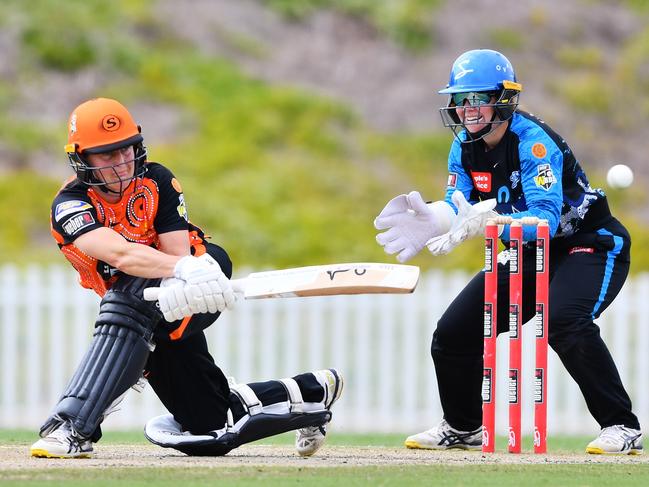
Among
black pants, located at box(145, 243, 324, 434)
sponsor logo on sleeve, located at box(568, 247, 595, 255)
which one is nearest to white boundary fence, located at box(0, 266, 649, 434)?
sponsor logo on sleeve, located at box(568, 247, 595, 255)

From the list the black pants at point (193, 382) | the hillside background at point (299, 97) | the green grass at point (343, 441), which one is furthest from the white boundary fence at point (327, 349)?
the black pants at point (193, 382)

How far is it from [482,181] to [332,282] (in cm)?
95

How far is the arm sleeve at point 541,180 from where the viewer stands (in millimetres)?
4684

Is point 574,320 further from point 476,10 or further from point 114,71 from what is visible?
point 476,10

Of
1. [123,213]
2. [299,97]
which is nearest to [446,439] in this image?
[123,213]

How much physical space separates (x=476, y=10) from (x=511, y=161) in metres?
13.3

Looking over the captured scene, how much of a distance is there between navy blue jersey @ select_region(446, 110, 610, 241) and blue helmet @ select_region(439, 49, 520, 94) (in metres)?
0.16

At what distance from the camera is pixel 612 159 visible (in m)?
15.7

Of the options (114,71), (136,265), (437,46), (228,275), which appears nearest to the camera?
(136,265)

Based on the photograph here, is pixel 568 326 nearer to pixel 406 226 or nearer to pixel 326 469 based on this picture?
pixel 406 226

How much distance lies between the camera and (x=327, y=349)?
9.13 meters

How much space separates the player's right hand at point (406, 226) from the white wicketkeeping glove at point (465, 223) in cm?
22

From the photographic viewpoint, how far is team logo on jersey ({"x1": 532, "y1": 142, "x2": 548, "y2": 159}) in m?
4.77

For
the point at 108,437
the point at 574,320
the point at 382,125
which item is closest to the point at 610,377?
the point at 574,320
